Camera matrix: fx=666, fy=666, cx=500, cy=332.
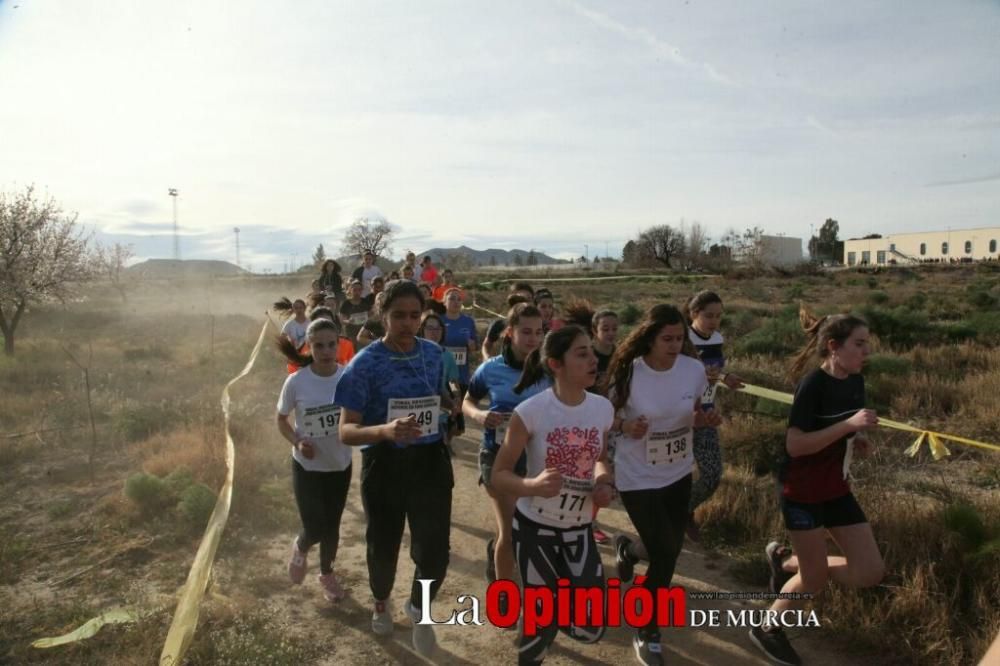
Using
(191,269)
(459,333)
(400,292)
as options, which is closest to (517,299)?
(459,333)

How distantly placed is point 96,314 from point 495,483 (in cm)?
3585

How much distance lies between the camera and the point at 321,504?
4605mm

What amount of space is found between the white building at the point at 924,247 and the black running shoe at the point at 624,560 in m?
107

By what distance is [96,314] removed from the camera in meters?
33.0

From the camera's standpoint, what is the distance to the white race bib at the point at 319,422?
4.68 meters

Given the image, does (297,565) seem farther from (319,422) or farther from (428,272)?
(428,272)

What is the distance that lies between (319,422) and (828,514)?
3.26m

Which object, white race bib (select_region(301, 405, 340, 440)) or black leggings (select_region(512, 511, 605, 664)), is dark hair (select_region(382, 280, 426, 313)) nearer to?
white race bib (select_region(301, 405, 340, 440))

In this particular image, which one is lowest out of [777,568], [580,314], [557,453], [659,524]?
[777,568]

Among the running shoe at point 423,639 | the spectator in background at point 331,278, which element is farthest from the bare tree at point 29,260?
the running shoe at point 423,639

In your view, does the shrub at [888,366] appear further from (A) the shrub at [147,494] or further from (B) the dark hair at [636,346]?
(A) the shrub at [147,494]

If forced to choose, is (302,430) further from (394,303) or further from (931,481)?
(931,481)

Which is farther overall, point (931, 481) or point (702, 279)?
point (702, 279)

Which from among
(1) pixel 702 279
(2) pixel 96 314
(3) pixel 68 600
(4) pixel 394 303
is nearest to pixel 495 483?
(4) pixel 394 303
